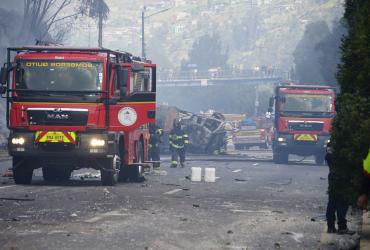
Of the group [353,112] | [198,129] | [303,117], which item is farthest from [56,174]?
[198,129]

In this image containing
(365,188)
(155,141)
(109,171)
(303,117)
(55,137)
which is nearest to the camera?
(365,188)

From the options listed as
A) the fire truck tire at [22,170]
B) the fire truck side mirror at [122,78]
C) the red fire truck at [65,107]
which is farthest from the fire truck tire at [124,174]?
the fire truck side mirror at [122,78]

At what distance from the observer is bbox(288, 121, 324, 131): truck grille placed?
38.8 meters

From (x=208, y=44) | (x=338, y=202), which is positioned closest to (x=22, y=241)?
(x=338, y=202)

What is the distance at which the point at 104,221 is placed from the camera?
1354cm

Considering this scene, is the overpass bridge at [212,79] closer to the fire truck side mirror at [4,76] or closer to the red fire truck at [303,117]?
the red fire truck at [303,117]

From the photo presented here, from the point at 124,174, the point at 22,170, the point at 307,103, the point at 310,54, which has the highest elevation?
the point at 310,54

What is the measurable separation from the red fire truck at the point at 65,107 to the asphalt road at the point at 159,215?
685 mm

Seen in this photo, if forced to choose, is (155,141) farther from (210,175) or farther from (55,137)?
(55,137)

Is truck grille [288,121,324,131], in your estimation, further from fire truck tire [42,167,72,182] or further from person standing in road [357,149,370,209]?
person standing in road [357,149,370,209]

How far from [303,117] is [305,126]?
15.1 inches

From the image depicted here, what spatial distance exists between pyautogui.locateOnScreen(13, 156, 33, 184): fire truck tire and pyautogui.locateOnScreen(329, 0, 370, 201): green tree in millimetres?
9778

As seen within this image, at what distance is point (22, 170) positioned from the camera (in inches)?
827

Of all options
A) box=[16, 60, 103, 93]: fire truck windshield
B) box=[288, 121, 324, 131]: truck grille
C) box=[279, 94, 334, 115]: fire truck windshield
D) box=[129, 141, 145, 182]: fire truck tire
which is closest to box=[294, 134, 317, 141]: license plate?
box=[288, 121, 324, 131]: truck grille
